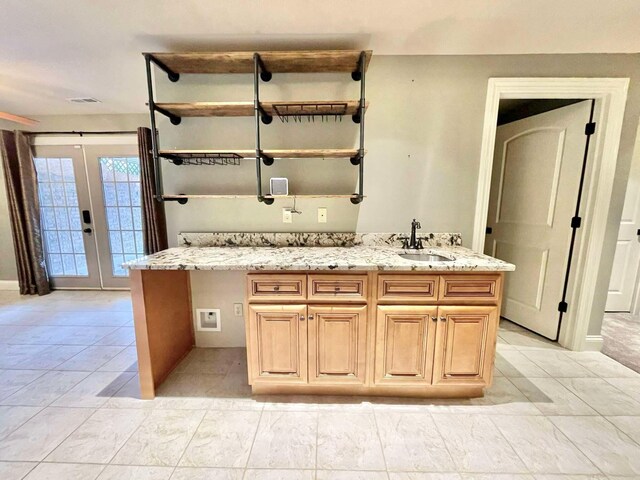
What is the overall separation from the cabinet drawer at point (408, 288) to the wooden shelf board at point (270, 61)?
4.50 feet

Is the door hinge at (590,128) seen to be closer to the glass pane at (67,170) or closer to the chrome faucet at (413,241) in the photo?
the chrome faucet at (413,241)

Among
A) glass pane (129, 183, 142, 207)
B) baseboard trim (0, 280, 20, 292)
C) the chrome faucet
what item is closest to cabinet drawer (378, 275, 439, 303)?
the chrome faucet

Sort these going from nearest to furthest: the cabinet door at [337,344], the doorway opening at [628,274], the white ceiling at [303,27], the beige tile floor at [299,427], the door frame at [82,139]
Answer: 1. the beige tile floor at [299,427]
2. the white ceiling at [303,27]
3. the cabinet door at [337,344]
4. the doorway opening at [628,274]
5. the door frame at [82,139]

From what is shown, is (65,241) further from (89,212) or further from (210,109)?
(210,109)

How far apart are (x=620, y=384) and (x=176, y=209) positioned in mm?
3396

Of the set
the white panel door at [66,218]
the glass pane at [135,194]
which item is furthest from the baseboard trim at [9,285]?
the glass pane at [135,194]

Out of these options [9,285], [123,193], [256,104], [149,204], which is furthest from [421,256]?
[9,285]

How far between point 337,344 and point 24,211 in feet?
14.3

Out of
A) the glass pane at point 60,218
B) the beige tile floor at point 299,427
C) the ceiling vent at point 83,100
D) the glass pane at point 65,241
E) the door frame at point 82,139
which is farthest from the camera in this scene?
the glass pane at point 65,241

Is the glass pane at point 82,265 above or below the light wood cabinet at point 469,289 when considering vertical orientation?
below

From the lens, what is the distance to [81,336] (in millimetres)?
2418

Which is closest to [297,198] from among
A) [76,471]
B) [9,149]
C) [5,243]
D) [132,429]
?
[132,429]

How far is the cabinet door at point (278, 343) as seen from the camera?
1.54 meters

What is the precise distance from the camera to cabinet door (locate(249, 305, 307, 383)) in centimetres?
154
